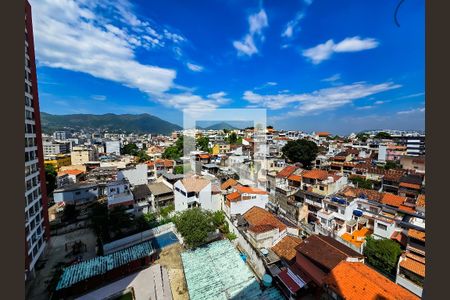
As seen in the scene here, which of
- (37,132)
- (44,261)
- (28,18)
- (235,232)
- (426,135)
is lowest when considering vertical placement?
(44,261)

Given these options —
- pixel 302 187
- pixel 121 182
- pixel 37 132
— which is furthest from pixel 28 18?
pixel 302 187

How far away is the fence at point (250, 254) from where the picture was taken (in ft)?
26.1

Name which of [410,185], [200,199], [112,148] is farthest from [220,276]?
[112,148]

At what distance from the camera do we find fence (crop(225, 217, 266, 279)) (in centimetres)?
796

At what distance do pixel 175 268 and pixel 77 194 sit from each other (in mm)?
12863

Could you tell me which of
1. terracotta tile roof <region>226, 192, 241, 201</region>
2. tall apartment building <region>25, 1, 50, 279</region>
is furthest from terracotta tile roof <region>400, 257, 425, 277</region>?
tall apartment building <region>25, 1, 50, 279</region>

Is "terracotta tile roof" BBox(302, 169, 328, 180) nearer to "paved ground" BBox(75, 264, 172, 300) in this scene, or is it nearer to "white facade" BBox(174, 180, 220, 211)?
"white facade" BBox(174, 180, 220, 211)

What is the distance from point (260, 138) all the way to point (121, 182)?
60.8 ft

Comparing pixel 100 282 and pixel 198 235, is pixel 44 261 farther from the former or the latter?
pixel 198 235

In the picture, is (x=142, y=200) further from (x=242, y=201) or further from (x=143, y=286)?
(x=143, y=286)

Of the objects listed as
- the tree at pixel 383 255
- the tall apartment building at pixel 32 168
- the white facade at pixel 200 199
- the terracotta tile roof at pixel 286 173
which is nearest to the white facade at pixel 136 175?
the tall apartment building at pixel 32 168

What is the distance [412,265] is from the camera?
7.93 m

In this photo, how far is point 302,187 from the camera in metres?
16.1

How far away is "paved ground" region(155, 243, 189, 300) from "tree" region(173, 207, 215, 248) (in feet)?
3.19
